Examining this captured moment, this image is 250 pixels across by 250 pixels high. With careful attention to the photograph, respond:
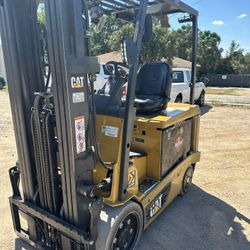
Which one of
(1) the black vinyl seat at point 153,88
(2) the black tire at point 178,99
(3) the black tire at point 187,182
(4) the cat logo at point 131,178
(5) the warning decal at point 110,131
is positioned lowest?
(3) the black tire at point 187,182

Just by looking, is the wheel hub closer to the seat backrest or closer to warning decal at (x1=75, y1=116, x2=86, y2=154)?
warning decal at (x1=75, y1=116, x2=86, y2=154)

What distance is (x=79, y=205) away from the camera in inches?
86.6

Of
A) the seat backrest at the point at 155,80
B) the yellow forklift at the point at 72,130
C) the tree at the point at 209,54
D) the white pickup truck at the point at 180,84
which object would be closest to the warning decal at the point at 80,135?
the yellow forklift at the point at 72,130

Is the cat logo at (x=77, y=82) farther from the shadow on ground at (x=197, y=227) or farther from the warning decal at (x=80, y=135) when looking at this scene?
the shadow on ground at (x=197, y=227)

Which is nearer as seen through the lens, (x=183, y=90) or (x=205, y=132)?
(x=205, y=132)

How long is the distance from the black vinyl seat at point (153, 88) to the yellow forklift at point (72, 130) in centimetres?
42

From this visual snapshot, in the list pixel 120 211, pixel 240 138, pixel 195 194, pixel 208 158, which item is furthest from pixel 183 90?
pixel 120 211

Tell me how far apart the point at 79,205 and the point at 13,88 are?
1113 mm

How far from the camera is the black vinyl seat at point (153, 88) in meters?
3.39

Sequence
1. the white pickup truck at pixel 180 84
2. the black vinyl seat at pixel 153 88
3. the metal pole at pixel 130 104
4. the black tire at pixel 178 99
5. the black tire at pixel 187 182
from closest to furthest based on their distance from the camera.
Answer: the metal pole at pixel 130 104 → the black vinyl seat at pixel 153 88 → the black tire at pixel 187 182 → the white pickup truck at pixel 180 84 → the black tire at pixel 178 99

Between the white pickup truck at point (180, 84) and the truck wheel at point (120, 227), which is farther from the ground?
the white pickup truck at point (180, 84)

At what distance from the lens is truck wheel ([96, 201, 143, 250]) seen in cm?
225

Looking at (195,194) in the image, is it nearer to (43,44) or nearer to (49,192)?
(49,192)

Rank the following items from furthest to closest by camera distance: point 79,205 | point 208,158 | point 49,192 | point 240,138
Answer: point 240,138, point 208,158, point 49,192, point 79,205
